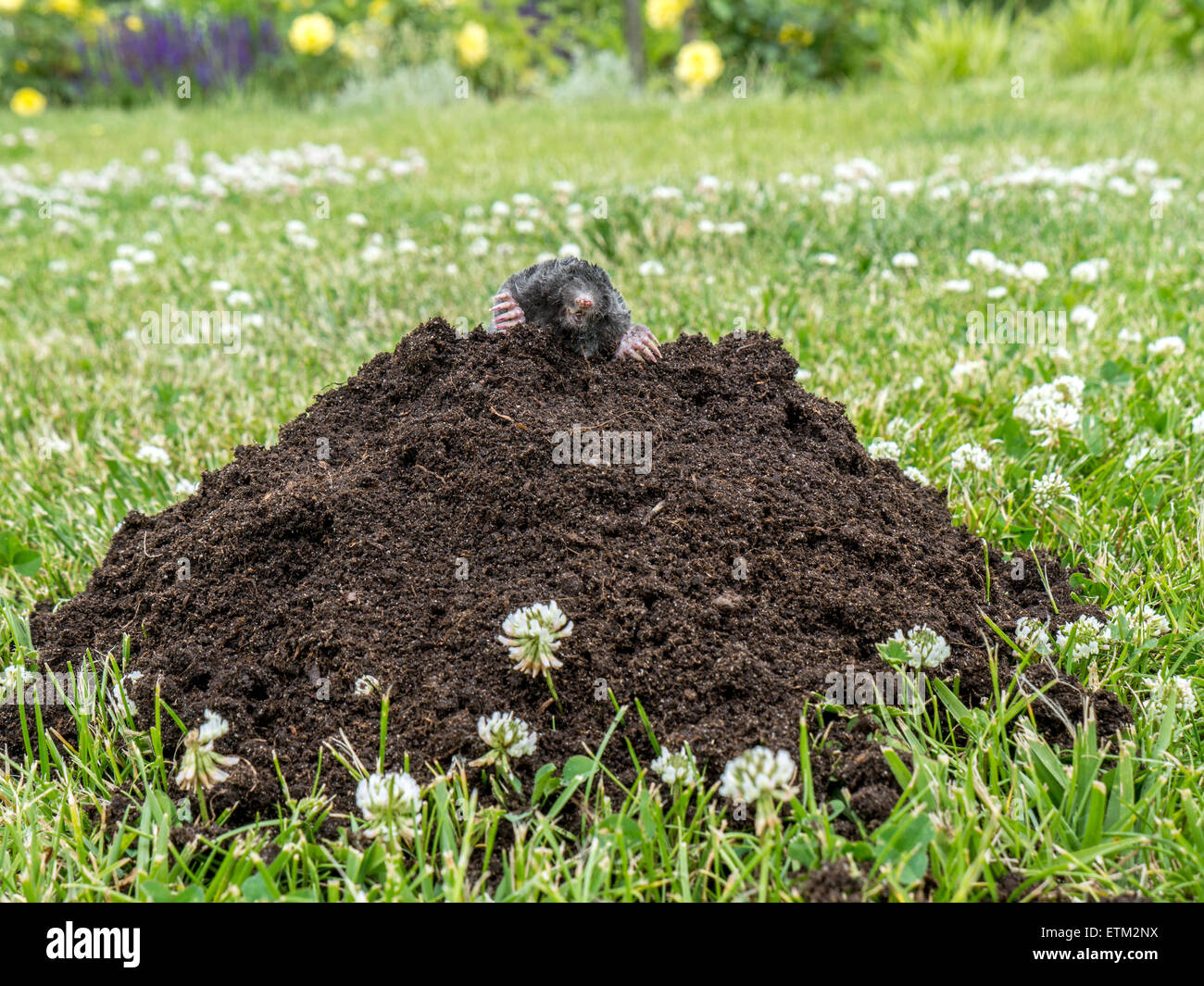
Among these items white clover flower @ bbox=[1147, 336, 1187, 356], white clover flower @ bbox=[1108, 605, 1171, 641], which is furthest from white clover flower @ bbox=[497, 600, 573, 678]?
white clover flower @ bbox=[1147, 336, 1187, 356]

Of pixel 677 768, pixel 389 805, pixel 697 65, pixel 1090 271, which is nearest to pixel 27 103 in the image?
pixel 697 65

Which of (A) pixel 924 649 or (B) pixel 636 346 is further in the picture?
(B) pixel 636 346

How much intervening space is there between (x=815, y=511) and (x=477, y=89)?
14.2m

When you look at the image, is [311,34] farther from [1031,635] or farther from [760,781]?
[760,781]

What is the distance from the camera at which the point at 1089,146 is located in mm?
7883

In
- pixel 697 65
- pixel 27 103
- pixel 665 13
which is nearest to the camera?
pixel 697 65

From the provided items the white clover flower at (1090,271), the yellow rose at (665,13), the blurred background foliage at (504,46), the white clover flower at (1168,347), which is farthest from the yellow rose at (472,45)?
the white clover flower at (1168,347)

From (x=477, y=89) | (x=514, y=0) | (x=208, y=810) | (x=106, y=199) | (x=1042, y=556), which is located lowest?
(x=208, y=810)

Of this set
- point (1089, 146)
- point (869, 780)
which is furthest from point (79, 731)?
point (1089, 146)

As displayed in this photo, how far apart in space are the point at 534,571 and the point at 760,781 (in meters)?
0.70

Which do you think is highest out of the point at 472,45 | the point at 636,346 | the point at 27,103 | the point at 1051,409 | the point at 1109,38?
the point at 472,45

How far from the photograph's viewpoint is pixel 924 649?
6.57 feet

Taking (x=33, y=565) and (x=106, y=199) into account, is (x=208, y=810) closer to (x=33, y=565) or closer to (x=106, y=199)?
(x=33, y=565)
